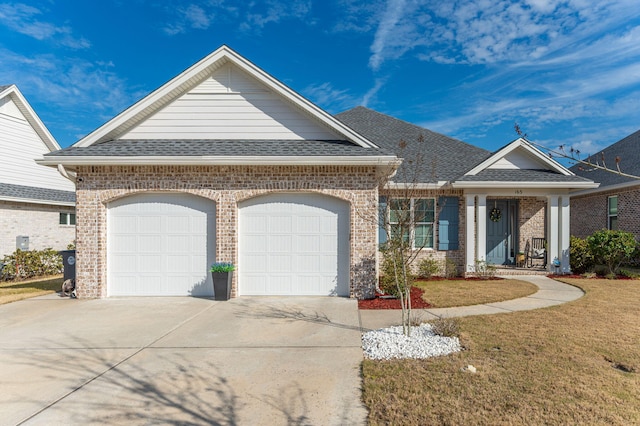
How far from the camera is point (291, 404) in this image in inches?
148

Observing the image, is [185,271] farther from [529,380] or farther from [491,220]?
[491,220]

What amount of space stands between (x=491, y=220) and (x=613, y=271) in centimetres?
433

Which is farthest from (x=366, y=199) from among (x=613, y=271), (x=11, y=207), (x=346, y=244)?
(x=11, y=207)

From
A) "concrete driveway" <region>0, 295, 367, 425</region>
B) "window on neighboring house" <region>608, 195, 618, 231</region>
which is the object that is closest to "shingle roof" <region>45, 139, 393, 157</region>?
"concrete driveway" <region>0, 295, 367, 425</region>

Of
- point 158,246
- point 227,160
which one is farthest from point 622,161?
point 158,246

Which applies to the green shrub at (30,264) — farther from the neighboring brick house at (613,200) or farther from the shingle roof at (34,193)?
the neighboring brick house at (613,200)

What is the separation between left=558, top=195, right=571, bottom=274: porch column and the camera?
40.9 feet

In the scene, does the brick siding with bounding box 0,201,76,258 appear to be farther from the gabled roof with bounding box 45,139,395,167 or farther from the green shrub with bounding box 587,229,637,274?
the green shrub with bounding box 587,229,637,274

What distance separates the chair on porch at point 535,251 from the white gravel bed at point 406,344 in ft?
32.5

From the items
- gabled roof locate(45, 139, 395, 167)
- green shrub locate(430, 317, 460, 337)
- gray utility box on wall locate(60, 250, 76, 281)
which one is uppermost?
gabled roof locate(45, 139, 395, 167)

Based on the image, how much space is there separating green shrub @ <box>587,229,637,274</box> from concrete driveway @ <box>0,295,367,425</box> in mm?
10325

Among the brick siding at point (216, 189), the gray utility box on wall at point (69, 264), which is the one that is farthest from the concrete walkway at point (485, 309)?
the gray utility box on wall at point (69, 264)

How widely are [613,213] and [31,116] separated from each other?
92.8 feet

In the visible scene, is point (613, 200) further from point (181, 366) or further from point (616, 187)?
point (181, 366)
